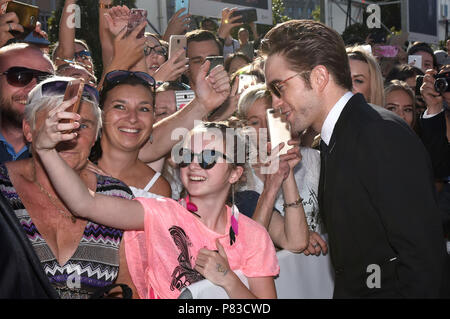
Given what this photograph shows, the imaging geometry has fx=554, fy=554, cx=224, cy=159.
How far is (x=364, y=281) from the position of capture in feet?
7.73

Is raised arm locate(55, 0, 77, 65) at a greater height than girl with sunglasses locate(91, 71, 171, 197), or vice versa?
raised arm locate(55, 0, 77, 65)

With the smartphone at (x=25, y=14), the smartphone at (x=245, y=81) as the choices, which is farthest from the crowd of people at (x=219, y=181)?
the smartphone at (x=245, y=81)

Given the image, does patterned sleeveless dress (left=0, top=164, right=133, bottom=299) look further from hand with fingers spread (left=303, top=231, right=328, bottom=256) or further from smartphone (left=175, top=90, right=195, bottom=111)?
smartphone (left=175, top=90, right=195, bottom=111)

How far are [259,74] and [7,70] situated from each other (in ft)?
6.25

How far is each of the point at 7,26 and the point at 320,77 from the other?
233cm

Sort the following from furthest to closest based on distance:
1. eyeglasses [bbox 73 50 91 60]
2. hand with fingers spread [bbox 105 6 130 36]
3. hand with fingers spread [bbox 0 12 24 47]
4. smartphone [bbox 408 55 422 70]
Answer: smartphone [bbox 408 55 422 70], eyeglasses [bbox 73 50 91 60], hand with fingers spread [bbox 0 12 24 47], hand with fingers spread [bbox 105 6 130 36]

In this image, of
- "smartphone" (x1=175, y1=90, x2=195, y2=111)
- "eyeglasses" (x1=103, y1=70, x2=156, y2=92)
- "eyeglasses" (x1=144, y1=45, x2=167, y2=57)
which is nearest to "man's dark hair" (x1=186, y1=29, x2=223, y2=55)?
"eyeglasses" (x1=144, y1=45, x2=167, y2=57)

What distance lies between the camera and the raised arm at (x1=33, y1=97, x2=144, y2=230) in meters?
2.12

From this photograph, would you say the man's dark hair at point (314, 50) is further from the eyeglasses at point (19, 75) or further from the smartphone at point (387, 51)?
the smartphone at point (387, 51)

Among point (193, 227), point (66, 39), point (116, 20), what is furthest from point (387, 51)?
point (193, 227)

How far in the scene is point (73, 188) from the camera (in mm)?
2277

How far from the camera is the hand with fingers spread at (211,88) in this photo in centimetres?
339

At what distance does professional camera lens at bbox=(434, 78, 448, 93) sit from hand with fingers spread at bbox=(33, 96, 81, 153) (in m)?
3.12

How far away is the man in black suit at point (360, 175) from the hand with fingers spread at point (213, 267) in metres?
0.49
